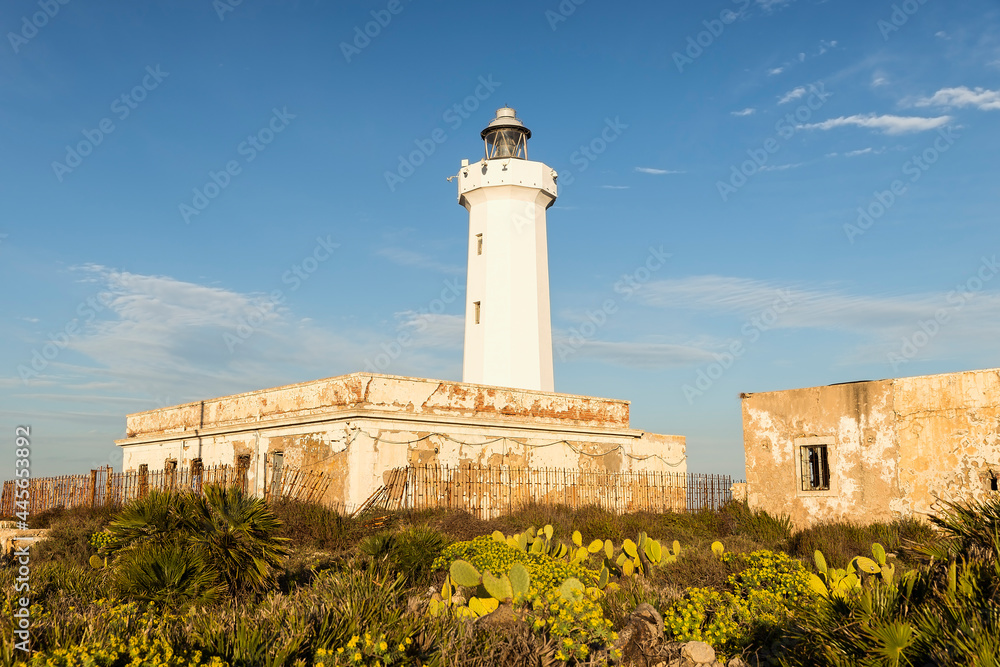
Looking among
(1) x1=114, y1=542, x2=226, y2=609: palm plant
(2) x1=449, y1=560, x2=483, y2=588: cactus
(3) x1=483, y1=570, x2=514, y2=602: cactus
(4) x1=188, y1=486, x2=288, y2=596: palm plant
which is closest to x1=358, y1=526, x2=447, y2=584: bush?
(2) x1=449, y1=560, x2=483, y2=588: cactus

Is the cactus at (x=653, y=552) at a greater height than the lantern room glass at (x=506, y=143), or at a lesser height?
lesser

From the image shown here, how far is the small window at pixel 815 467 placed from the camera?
54.2 feet

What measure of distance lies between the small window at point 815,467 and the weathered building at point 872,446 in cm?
2

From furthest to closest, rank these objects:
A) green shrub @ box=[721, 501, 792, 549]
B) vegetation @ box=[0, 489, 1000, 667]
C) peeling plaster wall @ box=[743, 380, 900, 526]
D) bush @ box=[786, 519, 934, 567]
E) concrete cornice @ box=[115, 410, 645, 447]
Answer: concrete cornice @ box=[115, 410, 645, 447] → green shrub @ box=[721, 501, 792, 549] → peeling plaster wall @ box=[743, 380, 900, 526] → bush @ box=[786, 519, 934, 567] → vegetation @ box=[0, 489, 1000, 667]

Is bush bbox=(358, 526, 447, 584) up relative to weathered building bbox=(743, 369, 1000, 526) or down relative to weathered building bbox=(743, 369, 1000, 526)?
down

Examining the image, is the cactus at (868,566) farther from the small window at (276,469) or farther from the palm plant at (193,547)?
the small window at (276,469)

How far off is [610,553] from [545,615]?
451 cm

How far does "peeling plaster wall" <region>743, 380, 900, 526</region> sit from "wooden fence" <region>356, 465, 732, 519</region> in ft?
14.4

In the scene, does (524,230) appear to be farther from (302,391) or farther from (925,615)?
(925,615)

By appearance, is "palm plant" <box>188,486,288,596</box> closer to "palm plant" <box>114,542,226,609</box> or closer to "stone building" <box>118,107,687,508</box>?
"palm plant" <box>114,542,226,609</box>

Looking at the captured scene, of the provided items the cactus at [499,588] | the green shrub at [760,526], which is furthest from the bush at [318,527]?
the green shrub at [760,526]

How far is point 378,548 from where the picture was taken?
1233 centimetres

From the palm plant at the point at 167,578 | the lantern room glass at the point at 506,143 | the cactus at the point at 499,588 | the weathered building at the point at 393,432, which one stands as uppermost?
the lantern room glass at the point at 506,143

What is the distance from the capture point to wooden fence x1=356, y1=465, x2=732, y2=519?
60.1 ft
